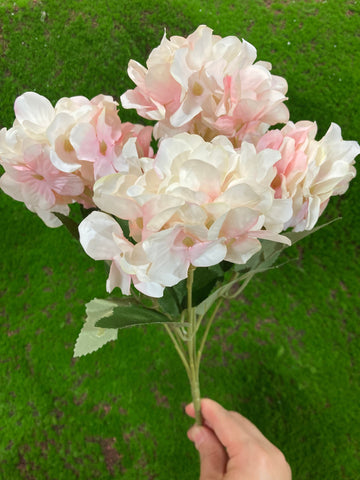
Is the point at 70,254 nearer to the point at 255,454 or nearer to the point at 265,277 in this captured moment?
the point at 265,277

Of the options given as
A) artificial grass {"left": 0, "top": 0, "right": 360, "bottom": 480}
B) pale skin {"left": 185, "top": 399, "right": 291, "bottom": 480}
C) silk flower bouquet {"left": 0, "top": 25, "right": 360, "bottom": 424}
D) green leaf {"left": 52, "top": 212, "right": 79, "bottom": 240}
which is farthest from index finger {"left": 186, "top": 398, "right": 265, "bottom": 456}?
green leaf {"left": 52, "top": 212, "right": 79, "bottom": 240}

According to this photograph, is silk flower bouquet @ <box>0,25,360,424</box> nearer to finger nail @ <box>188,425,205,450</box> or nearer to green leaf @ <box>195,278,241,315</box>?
green leaf @ <box>195,278,241,315</box>

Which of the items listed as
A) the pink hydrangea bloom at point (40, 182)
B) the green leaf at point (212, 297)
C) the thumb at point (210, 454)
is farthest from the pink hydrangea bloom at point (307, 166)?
the thumb at point (210, 454)

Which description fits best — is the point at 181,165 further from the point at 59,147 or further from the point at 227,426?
the point at 227,426

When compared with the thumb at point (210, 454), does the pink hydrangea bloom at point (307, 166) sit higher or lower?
higher

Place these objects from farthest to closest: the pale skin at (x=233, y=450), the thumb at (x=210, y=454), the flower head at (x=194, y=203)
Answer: the thumb at (x=210, y=454) < the pale skin at (x=233, y=450) < the flower head at (x=194, y=203)

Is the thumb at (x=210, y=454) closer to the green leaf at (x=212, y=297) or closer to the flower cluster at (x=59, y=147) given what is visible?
the green leaf at (x=212, y=297)
